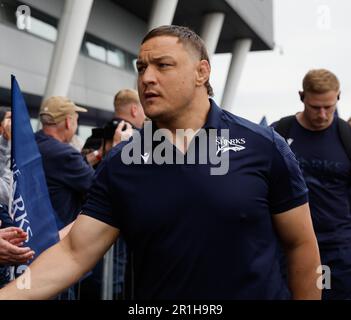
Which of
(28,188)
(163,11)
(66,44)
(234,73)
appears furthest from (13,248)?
(234,73)

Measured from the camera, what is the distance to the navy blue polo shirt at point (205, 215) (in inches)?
69.7

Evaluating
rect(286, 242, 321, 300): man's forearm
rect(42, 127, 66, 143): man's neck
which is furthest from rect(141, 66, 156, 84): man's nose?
rect(42, 127, 66, 143): man's neck

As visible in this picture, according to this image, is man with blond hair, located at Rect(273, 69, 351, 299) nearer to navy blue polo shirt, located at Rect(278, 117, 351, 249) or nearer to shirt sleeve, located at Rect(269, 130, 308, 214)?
navy blue polo shirt, located at Rect(278, 117, 351, 249)

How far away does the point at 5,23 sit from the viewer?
16766 millimetres

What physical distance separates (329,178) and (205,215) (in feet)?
6.89

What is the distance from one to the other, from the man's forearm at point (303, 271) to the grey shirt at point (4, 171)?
75.5 inches

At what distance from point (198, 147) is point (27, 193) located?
1.41 metres

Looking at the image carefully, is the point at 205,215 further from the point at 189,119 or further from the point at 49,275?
the point at 49,275

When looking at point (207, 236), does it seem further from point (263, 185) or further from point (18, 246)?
point (18, 246)

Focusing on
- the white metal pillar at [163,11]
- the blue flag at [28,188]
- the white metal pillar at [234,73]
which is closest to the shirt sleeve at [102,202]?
the blue flag at [28,188]

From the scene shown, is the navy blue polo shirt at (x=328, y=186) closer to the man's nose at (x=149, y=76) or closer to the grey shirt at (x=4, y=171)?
the grey shirt at (x=4, y=171)

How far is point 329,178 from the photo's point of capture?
3.63 meters
